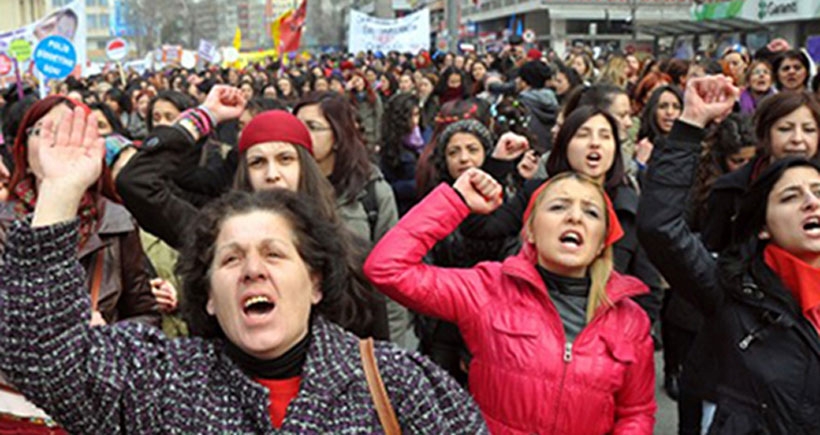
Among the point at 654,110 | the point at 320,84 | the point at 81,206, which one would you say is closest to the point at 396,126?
the point at 654,110

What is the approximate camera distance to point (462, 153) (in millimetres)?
4738

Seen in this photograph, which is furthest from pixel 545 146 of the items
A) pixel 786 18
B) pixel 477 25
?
pixel 477 25

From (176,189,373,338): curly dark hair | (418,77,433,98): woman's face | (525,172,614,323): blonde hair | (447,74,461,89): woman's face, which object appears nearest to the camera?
(176,189,373,338): curly dark hair

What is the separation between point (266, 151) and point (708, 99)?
67.7 inches

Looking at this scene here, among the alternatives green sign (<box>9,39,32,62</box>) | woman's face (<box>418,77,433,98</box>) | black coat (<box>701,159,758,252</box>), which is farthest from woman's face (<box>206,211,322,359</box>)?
green sign (<box>9,39,32,62</box>)

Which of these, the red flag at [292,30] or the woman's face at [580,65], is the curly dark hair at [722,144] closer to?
the woman's face at [580,65]

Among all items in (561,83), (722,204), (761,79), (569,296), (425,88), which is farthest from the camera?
(425,88)

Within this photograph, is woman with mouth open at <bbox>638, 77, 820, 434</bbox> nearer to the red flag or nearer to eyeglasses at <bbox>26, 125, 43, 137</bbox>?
eyeglasses at <bbox>26, 125, 43, 137</bbox>

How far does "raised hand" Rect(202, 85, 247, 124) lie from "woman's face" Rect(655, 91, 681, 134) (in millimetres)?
3621

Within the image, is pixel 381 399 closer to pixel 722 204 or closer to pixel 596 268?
pixel 596 268

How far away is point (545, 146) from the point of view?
8016 mm

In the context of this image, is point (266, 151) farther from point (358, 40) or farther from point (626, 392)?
point (358, 40)

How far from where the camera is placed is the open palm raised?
207 cm

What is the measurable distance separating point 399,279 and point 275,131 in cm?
104
